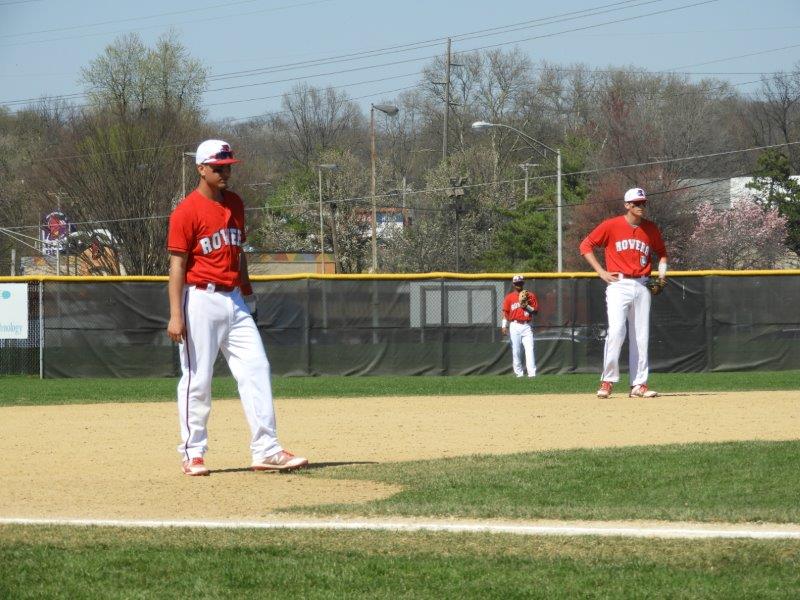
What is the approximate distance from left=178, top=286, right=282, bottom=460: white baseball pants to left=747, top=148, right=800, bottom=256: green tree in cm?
5667

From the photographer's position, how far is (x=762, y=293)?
71.4 feet

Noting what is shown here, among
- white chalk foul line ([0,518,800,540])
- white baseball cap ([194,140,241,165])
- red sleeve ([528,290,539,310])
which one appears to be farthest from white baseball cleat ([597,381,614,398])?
red sleeve ([528,290,539,310])

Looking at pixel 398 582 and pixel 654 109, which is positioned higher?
pixel 654 109

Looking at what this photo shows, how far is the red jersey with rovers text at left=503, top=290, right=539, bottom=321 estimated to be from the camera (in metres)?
20.4

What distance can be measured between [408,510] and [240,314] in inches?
76.7

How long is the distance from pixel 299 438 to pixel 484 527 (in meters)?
4.31

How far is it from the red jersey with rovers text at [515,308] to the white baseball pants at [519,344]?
0.12 meters

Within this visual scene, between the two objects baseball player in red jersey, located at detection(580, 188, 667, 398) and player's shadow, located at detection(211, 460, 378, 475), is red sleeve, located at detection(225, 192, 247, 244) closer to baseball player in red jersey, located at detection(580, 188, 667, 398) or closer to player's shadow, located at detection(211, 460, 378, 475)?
player's shadow, located at detection(211, 460, 378, 475)

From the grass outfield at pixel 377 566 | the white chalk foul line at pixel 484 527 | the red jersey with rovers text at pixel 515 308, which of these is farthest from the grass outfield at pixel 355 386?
the grass outfield at pixel 377 566

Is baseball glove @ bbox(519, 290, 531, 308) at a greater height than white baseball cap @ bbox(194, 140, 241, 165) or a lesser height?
lesser

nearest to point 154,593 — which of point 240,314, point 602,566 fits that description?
point 602,566

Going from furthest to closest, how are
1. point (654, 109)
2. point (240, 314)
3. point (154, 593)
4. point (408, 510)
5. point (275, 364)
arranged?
point (654, 109), point (275, 364), point (240, 314), point (408, 510), point (154, 593)

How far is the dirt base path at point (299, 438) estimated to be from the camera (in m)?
6.36

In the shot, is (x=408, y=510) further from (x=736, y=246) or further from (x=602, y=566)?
(x=736, y=246)
